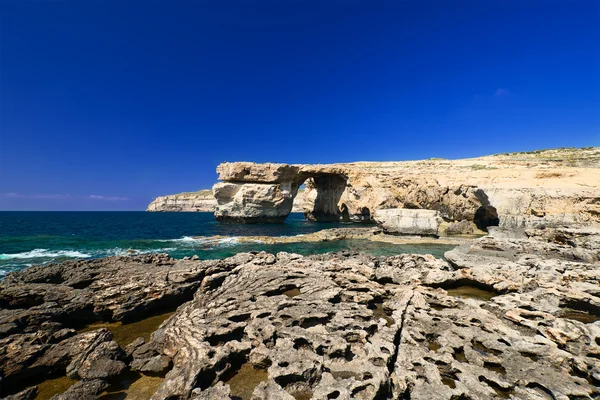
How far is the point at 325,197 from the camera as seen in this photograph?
188ft

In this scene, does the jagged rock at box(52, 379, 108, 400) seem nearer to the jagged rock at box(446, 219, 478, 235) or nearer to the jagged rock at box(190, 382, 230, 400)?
the jagged rock at box(190, 382, 230, 400)

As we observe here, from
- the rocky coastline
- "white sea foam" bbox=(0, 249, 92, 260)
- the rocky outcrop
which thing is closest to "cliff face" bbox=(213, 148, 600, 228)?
the rocky coastline

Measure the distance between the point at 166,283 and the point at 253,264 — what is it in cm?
363

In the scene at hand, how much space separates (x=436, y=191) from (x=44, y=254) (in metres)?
44.8

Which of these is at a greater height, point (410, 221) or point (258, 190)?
point (258, 190)

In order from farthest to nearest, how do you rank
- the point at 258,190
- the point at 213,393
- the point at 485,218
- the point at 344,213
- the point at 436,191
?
the point at 344,213
the point at 258,190
the point at 436,191
the point at 485,218
the point at 213,393

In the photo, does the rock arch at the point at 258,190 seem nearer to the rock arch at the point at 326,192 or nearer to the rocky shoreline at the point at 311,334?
the rock arch at the point at 326,192

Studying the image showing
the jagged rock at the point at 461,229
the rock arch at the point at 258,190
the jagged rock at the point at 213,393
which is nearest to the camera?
the jagged rock at the point at 213,393

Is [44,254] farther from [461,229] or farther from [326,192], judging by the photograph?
[326,192]

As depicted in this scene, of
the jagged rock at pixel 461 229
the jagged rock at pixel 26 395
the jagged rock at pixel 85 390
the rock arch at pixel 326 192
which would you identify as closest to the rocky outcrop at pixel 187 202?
the rock arch at pixel 326 192

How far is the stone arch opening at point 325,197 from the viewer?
5266cm

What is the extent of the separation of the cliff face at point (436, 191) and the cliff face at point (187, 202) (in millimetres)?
90998

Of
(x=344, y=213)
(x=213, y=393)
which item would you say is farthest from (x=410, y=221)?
(x=213, y=393)

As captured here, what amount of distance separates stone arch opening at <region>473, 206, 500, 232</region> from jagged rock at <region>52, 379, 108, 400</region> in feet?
119
